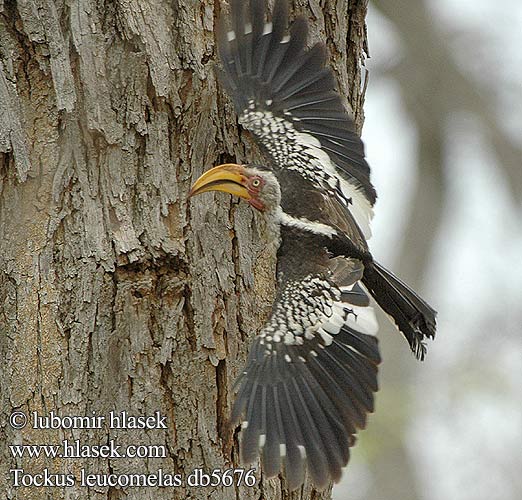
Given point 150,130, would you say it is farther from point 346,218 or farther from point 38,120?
point 346,218

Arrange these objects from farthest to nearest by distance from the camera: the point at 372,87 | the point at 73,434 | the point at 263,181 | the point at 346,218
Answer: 1. the point at 372,87
2. the point at 346,218
3. the point at 263,181
4. the point at 73,434

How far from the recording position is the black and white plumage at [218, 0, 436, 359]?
2652mm

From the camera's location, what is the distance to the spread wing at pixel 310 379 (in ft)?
7.65

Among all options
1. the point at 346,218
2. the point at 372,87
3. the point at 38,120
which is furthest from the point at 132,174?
the point at 372,87

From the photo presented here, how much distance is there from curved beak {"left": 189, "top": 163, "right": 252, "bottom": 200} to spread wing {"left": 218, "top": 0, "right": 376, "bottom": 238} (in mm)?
Result: 209

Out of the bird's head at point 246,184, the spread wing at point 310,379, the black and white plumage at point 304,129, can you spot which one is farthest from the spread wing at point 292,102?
the spread wing at point 310,379

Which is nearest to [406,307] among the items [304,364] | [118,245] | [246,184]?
[304,364]

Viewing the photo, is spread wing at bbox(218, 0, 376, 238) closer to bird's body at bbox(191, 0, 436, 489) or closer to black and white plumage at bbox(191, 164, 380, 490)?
bird's body at bbox(191, 0, 436, 489)

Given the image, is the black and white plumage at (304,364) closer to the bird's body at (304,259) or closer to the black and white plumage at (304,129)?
the bird's body at (304,259)

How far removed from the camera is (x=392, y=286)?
9.20 feet

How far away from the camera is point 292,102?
2.84 metres

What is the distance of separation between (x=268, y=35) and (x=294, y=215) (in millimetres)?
508

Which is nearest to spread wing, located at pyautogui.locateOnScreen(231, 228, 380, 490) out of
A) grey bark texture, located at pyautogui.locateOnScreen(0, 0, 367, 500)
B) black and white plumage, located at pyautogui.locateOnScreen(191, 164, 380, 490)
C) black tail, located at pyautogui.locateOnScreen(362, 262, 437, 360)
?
black and white plumage, located at pyautogui.locateOnScreen(191, 164, 380, 490)

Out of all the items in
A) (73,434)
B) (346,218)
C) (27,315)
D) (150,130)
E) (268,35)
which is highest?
(268,35)
